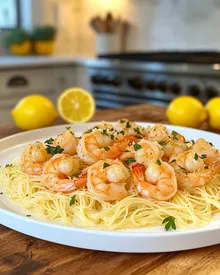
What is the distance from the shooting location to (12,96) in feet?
9.78

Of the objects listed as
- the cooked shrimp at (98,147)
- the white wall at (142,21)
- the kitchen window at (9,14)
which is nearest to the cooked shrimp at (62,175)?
the cooked shrimp at (98,147)

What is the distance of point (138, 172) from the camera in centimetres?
72

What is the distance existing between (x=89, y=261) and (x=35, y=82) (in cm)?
266

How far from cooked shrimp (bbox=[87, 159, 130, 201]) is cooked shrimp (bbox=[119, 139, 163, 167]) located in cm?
7

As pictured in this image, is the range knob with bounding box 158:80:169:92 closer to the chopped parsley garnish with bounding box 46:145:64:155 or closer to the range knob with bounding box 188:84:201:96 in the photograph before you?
the range knob with bounding box 188:84:201:96

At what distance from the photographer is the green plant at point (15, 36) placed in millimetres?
3465

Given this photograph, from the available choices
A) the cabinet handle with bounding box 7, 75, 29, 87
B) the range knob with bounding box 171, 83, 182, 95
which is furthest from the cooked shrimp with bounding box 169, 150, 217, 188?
the cabinet handle with bounding box 7, 75, 29, 87

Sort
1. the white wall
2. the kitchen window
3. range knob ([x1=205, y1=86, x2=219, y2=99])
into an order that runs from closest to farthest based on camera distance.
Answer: range knob ([x1=205, y1=86, x2=219, y2=99]) → the white wall → the kitchen window

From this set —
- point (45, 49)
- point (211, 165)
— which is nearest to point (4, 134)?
point (211, 165)

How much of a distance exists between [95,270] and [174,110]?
2.95ft

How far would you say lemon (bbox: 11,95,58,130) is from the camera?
132 cm

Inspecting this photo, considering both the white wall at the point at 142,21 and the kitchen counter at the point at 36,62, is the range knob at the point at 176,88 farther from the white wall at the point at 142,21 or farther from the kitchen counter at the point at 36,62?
the kitchen counter at the point at 36,62

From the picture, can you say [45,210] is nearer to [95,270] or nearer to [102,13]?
[95,270]

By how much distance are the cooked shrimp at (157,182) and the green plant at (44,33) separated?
305 centimetres
